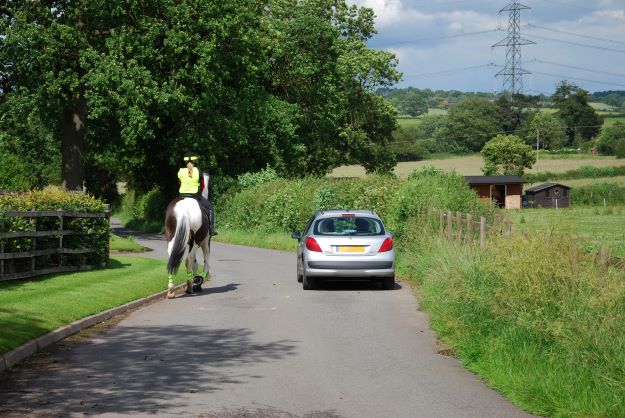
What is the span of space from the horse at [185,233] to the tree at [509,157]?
106 meters

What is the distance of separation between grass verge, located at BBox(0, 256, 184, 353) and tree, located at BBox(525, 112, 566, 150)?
135 m

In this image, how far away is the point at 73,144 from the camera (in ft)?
148

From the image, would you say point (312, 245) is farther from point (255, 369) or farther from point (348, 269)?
point (255, 369)

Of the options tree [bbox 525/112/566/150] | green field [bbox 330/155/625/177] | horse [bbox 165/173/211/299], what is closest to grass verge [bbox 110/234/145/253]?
horse [bbox 165/173/211/299]

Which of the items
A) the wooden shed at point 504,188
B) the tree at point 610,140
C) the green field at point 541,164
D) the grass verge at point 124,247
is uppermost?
the tree at point 610,140

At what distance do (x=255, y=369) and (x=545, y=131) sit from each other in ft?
496

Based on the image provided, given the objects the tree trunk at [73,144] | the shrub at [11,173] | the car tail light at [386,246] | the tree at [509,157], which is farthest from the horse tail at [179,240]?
the tree at [509,157]

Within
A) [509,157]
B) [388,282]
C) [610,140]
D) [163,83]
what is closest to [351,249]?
[388,282]

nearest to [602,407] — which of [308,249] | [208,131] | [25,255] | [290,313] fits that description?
[290,313]

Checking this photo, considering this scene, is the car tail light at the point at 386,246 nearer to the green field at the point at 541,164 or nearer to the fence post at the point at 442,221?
the fence post at the point at 442,221

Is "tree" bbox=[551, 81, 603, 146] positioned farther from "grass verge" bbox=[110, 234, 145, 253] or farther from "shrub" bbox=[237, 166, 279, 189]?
"grass verge" bbox=[110, 234, 145, 253]

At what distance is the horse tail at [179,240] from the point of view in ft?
58.4

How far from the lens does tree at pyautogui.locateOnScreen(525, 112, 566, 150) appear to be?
500 feet

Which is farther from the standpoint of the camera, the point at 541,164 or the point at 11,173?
the point at 541,164
